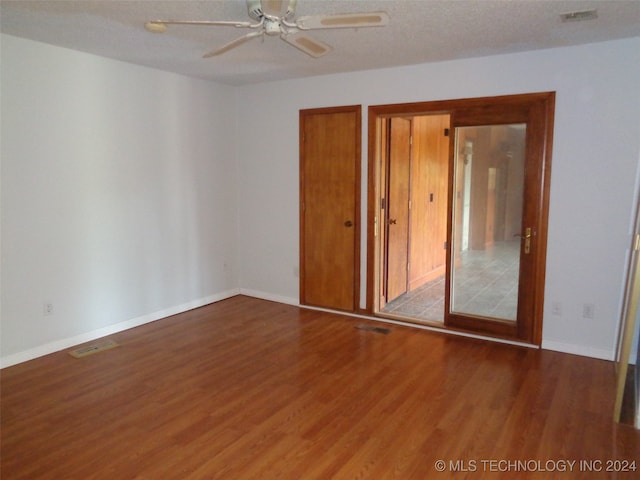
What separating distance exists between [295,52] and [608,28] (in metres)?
2.38

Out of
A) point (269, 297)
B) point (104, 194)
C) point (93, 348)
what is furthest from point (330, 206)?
point (93, 348)

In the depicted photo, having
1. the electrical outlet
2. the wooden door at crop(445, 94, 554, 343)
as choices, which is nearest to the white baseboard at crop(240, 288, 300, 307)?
the wooden door at crop(445, 94, 554, 343)

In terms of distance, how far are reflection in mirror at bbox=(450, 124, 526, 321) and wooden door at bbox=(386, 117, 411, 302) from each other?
975 millimetres

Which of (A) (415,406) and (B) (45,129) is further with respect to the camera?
(B) (45,129)

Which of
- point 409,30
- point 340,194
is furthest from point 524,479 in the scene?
point 340,194

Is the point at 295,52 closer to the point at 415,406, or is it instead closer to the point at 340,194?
the point at 340,194

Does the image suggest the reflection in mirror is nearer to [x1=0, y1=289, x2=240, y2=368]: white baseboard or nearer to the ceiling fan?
the ceiling fan

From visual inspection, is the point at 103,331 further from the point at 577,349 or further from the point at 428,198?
the point at 428,198

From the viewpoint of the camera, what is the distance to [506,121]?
13.5ft

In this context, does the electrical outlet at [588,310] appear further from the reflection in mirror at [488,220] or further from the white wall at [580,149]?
the reflection in mirror at [488,220]

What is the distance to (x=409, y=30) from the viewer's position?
339 centimetres

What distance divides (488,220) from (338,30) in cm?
222

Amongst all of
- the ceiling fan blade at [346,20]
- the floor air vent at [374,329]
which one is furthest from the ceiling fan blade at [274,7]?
the floor air vent at [374,329]

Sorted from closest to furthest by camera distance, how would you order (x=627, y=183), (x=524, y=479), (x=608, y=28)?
(x=524, y=479) → (x=608, y=28) → (x=627, y=183)
